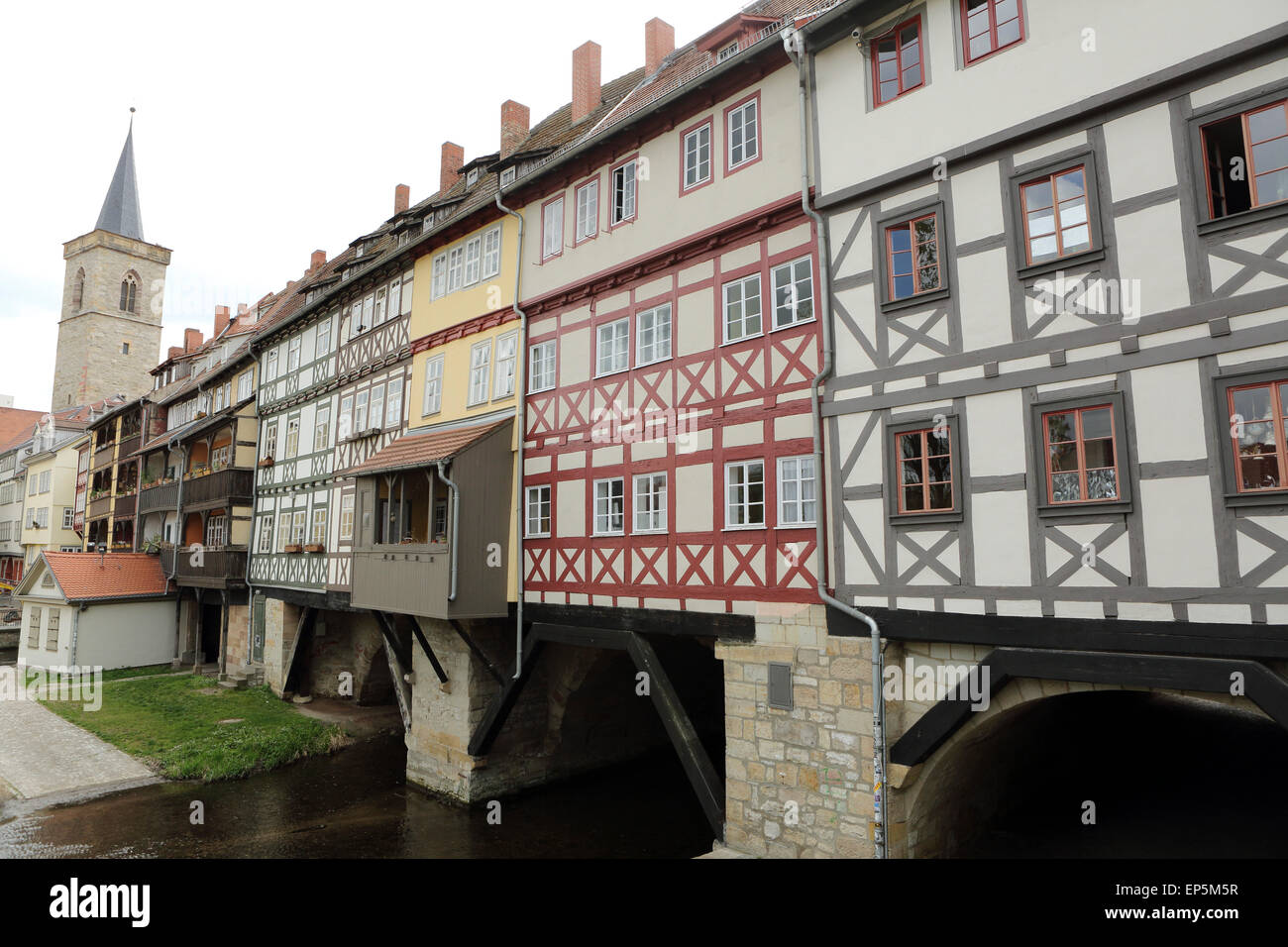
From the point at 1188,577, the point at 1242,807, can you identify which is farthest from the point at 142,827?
the point at 1242,807

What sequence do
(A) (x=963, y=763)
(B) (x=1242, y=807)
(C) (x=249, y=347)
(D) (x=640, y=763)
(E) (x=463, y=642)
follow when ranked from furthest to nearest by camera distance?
1. (C) (x=249, y=347)
2. (D) (x=640, y=763)
3. (E) (x=463, y=642)
4. (B) (x=1242, y=807)
5. (A) (x=963, y=763)

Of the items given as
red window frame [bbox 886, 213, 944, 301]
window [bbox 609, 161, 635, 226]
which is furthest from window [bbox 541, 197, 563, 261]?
red window frame [bbox 886, 213, 944, 301]

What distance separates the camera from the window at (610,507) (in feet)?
40.8

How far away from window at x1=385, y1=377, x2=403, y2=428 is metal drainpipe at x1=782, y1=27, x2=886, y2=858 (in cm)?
1136

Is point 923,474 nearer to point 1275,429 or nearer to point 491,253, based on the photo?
point 1275,429

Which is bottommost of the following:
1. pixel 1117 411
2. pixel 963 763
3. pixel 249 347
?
pixel 963 763

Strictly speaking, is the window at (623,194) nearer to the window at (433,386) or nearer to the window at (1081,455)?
the window at (433,386)

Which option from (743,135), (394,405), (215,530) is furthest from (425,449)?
(215,530)

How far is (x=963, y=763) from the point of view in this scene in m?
9.39

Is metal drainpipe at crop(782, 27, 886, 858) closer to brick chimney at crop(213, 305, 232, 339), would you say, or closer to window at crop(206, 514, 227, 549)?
window at crop(206, 514, 227, 549)

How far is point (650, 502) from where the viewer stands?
11.9 metres
